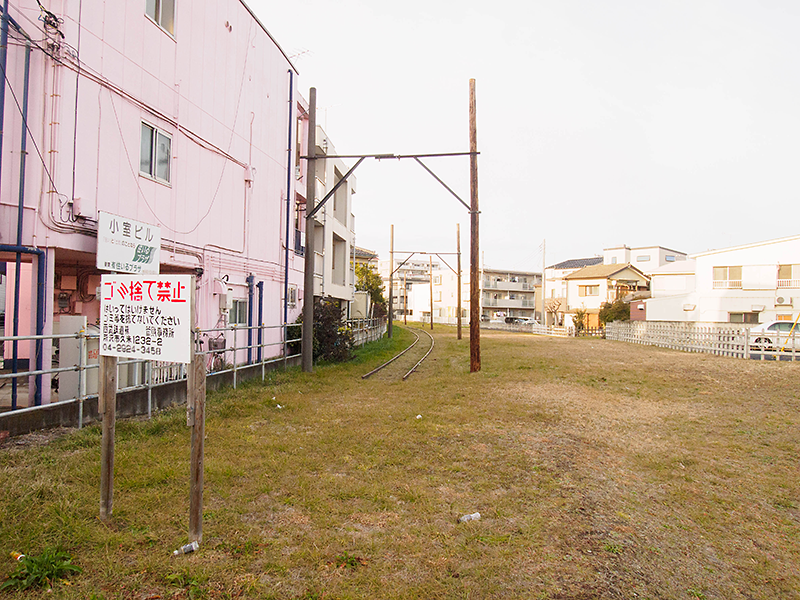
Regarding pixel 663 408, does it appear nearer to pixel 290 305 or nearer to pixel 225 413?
pixel 225 413

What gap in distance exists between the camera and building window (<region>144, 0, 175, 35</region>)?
9.60 metres

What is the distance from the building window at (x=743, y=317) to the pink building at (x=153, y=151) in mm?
32760

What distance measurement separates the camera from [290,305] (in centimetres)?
1742

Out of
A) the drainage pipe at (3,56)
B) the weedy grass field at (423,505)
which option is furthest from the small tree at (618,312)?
the drainage pipe at (3,56)

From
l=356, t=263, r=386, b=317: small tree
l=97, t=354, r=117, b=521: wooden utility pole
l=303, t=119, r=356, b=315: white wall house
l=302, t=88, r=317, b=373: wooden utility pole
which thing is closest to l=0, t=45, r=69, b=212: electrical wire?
l=97, t=354, r=117, b=521: wooden utility pole

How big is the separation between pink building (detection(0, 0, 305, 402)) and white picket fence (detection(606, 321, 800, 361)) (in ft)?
58.2

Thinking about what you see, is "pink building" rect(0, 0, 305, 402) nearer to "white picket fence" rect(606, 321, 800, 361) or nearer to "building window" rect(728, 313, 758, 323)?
"white picket fence" rect(606, 321, 800, 361)

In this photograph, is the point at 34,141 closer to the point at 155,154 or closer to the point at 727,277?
the point at 155,154

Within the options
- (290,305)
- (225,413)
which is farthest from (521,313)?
(225,413)

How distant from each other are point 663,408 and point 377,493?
718 cm

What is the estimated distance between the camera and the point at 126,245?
8.88m

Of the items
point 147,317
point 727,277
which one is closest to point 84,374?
point 147,317

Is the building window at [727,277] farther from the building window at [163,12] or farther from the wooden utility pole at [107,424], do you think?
the wooden utility pole at [107,424]

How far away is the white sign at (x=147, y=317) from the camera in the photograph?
3.64m
